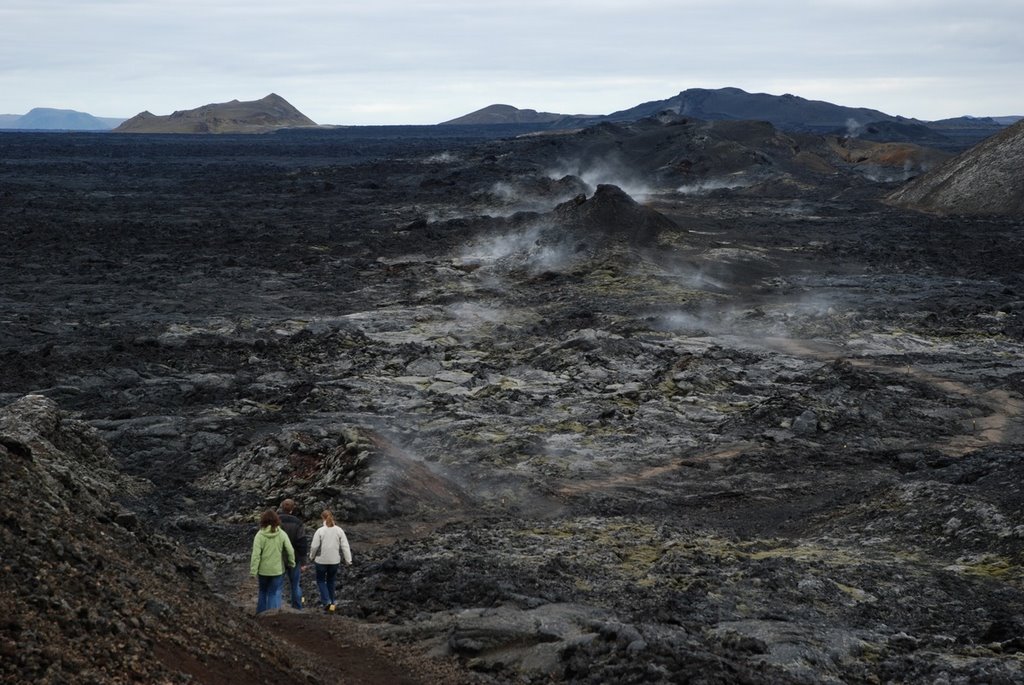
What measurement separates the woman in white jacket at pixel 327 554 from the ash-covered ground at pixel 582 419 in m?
0.30

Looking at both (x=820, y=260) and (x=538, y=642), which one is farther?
(x=820, y=260)

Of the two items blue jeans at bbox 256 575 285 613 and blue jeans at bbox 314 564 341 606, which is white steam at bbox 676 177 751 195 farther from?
blue jeans at bbox 256 575 285 613

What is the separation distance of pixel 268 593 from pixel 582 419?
10227 millimetres

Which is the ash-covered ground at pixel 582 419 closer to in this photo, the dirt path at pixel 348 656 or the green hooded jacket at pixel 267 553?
the dirt path at pixel 348 656

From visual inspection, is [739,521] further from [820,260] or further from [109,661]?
[820,260]

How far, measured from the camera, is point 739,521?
51.5 ft

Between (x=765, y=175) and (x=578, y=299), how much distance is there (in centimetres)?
3901

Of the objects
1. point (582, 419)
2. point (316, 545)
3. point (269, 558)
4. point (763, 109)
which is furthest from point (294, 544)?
point (763, 109)

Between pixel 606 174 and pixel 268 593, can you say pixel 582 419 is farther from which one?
pixel 606 174

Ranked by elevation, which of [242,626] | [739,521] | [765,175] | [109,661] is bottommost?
[739,521]

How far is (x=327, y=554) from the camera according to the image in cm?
1105

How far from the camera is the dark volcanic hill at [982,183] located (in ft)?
168

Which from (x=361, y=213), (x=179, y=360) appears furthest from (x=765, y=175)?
(x=179, y=360)

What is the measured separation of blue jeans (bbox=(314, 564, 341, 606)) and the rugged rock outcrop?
3.76 feet
